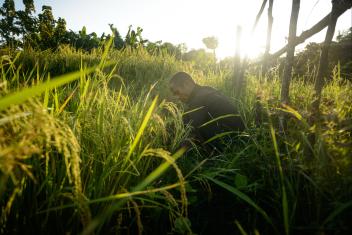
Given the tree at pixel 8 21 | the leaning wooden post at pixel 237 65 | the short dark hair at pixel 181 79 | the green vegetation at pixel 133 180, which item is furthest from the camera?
the tree at pixel 8 21

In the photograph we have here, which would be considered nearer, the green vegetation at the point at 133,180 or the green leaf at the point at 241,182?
the green vegetation at the point at 133,180

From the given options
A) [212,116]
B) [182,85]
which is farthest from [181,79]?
[212,116]

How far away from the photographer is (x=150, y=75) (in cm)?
470

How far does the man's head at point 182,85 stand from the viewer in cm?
345

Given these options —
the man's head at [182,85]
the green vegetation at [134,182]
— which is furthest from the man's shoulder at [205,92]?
the green vegetation at [134,182]

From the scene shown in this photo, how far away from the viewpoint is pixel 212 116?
2.95 metres

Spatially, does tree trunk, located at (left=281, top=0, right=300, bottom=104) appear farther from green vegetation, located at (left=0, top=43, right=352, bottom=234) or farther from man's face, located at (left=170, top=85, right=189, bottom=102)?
man's face, located at (left=170, top=85, right=189, bottom=102)

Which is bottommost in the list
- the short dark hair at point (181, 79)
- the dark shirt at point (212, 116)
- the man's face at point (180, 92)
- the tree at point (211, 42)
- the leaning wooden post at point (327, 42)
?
the dark shirt at point (212, 116)

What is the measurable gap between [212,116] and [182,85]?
0.73 metres

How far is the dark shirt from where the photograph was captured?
2.79 metres

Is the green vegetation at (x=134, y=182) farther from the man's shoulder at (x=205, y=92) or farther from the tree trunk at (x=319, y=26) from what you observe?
the man's shoulder at (x=205, y=92)

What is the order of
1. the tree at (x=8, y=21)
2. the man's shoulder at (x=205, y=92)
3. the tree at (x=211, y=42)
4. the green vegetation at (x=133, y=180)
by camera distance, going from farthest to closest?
1. the tree at (x=211, y=42)
2. the tree at (x=8, y=21)
3. the man's shoulder at (x=205, y=92)
4. the green vegetation at (x=133, y=180)

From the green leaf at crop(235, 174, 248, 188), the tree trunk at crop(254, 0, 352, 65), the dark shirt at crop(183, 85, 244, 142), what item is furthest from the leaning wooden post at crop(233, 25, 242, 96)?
the green leaf at crop(235, 174, 248, 188)

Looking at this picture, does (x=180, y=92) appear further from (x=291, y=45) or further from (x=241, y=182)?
(x=241, y=182)
